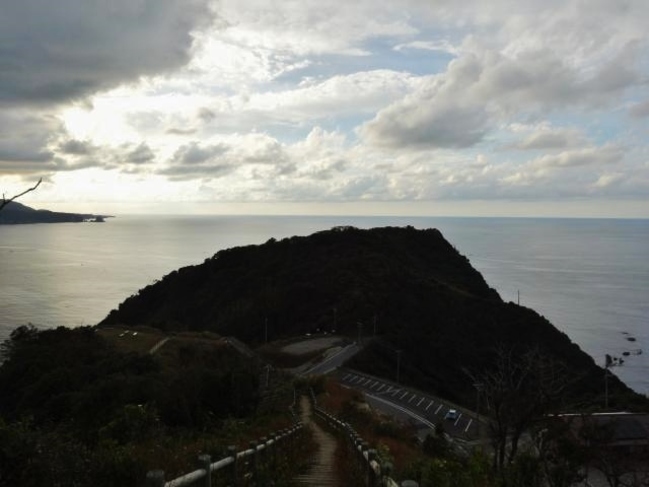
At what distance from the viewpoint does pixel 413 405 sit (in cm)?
4262

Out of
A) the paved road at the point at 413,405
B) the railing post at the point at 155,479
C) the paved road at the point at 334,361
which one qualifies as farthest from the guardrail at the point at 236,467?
the paved road at the point at 334,361

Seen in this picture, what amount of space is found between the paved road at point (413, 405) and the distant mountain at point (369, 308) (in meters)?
8.54

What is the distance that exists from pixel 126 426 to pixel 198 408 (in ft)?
32.4

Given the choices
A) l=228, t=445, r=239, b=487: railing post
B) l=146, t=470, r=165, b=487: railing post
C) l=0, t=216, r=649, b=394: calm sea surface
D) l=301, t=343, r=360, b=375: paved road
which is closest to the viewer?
l=146, t=470, r=165, b=487: railing post

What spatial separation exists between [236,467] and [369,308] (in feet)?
245

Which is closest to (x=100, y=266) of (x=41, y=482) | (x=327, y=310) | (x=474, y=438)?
(x=327, y=310)

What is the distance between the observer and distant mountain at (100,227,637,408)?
70750mm

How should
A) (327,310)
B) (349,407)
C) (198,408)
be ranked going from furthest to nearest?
(327,310) < (349,407) < (198,408)

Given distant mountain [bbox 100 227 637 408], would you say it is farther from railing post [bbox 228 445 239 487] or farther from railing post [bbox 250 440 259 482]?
railing post [bbox 228 445 239 487]

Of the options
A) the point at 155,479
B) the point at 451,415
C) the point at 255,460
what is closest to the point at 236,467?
the point at 255,460

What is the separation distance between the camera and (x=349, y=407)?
2939 cm

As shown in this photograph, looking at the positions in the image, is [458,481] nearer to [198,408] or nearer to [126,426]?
[126,426]

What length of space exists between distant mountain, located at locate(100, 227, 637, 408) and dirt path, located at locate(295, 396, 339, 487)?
42.1 m

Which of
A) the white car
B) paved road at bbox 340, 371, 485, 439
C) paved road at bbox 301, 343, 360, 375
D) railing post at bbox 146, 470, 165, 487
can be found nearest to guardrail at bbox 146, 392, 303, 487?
railing post at bbox 146, 470, 165, 487
